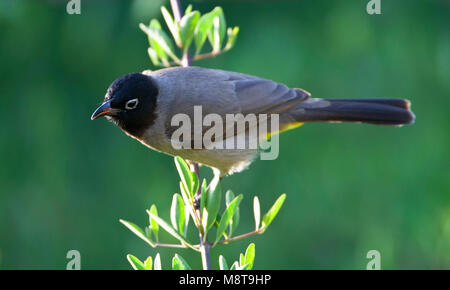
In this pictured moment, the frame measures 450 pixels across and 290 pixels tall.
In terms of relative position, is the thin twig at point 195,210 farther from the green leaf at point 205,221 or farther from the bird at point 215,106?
the bird at point 215,106

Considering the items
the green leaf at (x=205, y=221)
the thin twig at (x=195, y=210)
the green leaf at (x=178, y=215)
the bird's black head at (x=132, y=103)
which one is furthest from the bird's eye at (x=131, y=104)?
the green leaf at (x=205, y=221)

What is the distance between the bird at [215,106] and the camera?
2.90 metres

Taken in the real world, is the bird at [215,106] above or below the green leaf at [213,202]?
above

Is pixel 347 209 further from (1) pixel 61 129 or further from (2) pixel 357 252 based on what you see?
(1) pixel 61 129

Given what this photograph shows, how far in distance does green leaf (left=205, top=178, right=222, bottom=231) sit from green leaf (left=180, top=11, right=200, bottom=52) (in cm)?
70

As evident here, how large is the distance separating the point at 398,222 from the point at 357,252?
40cm

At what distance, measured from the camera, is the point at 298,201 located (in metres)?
4.77

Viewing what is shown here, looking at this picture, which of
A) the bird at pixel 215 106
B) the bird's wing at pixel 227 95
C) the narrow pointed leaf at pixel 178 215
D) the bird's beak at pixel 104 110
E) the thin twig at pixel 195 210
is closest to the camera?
the thin twig at pixel 195 210

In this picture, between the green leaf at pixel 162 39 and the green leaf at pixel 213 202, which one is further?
the green leaf at pixel 162 39

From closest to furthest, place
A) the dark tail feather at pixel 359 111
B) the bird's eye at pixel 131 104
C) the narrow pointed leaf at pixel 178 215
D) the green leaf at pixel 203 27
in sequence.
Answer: the narrow pointed leaf at pixel 178 215 → the green leaf at pixel 203 27 → the bird's eye at pixel 131 104 → the dark tail feather at pixel 359 111

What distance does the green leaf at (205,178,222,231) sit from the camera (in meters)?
1.82

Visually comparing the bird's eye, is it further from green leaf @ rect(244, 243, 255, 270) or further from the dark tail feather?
green leaf @ rect(244, 243, 255, 270)


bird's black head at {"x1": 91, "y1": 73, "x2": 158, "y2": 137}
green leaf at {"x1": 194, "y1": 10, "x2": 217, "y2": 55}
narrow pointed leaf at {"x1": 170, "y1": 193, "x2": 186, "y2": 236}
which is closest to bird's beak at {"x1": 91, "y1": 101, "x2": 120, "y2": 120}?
bird's black head at {"x1": 91, "y1": 73, "x2": 158, "y2": 137}

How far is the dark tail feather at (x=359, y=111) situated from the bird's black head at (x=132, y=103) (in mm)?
819
